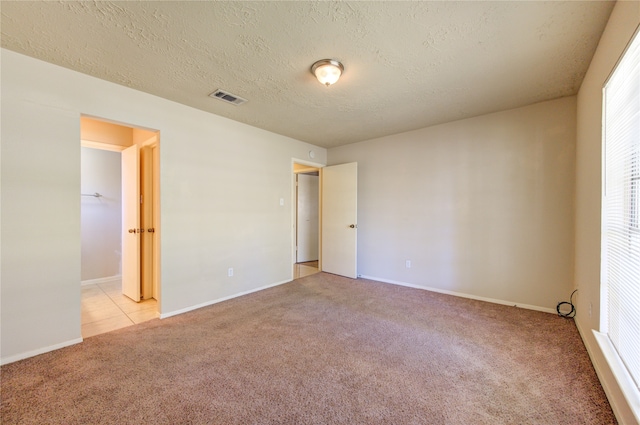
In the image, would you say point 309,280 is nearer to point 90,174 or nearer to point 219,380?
point 219,380

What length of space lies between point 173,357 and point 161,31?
8.19 ft

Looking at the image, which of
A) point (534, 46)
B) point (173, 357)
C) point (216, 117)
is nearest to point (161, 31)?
point (216, 117)

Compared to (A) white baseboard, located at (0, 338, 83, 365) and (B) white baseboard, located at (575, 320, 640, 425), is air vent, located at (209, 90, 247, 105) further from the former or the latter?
(B) white baseboard, located at (575, 320, 640, 425)

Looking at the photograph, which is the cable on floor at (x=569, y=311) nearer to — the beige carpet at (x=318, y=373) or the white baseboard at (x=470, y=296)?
the white baseboard at (x=470, y=296)

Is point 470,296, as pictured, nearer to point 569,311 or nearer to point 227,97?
point 569,311

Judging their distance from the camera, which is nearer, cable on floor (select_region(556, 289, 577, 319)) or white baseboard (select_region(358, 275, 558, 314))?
cable on floor (select_region(556, 289, 577, 319))

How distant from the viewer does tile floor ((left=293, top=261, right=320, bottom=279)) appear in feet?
16.0

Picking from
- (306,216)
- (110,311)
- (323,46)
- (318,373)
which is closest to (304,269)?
(306,216)

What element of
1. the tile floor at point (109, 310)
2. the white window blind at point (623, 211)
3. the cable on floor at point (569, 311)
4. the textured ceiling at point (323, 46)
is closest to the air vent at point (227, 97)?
the textured ceiling at point (323, 46)

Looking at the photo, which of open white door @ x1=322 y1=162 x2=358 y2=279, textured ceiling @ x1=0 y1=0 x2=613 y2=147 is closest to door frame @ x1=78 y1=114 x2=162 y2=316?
textured ceiling @ x1=0 y1=0 x2=613 y2=147

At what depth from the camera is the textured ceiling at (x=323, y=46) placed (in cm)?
162

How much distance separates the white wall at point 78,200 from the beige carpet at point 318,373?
41cm

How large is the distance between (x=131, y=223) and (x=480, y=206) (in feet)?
15.8

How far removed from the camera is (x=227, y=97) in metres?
2.84
